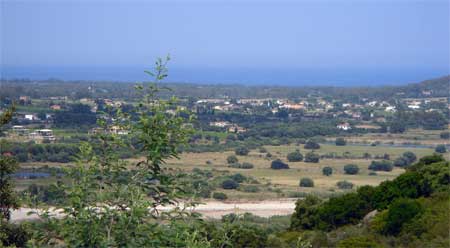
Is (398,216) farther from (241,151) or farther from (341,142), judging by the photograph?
(341,142)

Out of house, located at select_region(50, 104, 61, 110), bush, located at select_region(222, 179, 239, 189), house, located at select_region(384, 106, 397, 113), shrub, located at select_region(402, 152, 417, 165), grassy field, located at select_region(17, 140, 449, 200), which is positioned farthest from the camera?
house, located at select_region(384, 106, 397, 113)

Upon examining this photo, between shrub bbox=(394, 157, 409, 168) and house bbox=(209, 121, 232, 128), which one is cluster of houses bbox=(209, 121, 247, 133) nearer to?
house bbox=(209, 121, 232, 128)

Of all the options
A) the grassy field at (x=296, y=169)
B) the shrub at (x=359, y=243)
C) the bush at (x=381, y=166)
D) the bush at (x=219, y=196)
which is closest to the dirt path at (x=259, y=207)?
the bush at (x=219, y=196)

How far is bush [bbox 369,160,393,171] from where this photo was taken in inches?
1237

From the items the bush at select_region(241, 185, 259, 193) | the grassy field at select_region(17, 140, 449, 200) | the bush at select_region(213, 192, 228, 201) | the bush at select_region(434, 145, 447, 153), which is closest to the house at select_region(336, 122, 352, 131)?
the grassy field at select_region(17, 140, 449, 200)

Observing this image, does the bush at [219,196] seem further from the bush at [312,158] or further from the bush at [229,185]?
the bush at [312,158]

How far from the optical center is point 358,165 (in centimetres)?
3278

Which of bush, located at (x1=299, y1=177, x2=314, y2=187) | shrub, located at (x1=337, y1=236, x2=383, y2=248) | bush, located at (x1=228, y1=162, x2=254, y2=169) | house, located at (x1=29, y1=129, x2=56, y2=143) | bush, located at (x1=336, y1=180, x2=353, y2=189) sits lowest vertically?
bush, located at (x1=228, y1=162, x2=254, y2=169)

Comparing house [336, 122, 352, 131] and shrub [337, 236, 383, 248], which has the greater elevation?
shrub [337, 236, 383, 248]

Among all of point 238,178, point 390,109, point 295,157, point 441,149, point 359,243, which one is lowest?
point 295,157

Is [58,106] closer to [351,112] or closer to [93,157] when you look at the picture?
[351,112]

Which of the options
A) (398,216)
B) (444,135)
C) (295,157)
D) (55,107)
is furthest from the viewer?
(55,107)

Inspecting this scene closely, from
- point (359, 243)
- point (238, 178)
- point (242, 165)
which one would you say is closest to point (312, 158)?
point (242, 165)

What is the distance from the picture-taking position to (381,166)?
3172 cm
